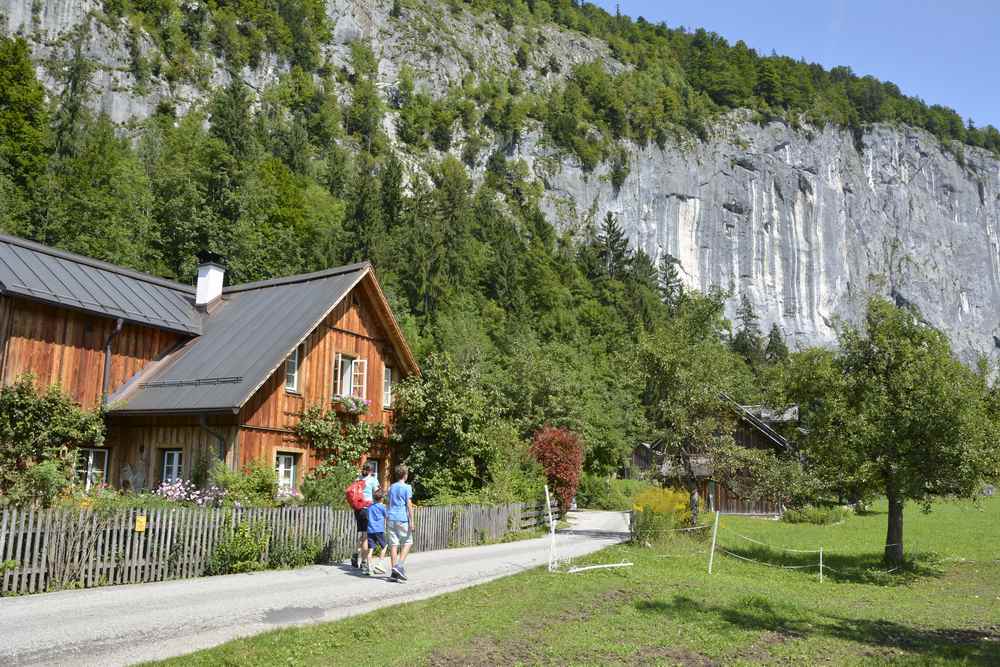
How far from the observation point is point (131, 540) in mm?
12188

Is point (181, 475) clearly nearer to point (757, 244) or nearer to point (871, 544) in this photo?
point (871, 544)

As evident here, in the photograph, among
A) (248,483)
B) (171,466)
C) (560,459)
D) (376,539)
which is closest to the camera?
(376,539)

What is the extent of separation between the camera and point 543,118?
347 feet

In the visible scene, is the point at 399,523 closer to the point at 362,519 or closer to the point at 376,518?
the point at 376,518

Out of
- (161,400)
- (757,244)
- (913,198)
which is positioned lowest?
(161,400)

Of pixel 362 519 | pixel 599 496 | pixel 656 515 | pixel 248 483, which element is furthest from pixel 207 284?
pixel 599 496

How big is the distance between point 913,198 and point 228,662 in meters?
145

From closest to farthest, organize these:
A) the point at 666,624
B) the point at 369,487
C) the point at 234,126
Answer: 1. the point at 666,624
2. the point at 369,487
3. the point at 234,126

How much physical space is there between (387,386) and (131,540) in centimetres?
1262

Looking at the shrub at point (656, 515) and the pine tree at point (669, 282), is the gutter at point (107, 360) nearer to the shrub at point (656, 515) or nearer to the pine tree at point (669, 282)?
the shrub at point (656, 515)

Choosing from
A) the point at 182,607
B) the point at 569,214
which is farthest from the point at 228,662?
the point at 569,214

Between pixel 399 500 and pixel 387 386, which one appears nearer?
pixel 399 500

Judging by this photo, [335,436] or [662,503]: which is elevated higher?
[335,436]

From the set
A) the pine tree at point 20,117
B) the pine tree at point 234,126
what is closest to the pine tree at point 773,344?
the pine tree at point 234,126
